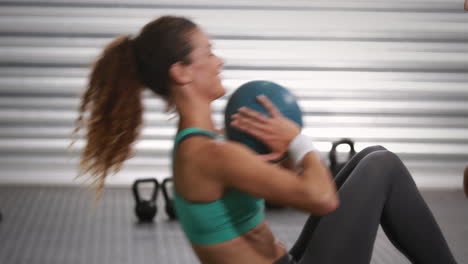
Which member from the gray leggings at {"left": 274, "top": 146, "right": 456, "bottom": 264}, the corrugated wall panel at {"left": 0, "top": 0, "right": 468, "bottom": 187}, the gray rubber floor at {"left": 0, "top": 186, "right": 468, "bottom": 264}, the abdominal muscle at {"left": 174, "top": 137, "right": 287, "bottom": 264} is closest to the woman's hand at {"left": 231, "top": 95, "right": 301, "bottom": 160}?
the abdominal muscle at {"left": 174, "top": 137, "right": 287, "bottom": 264}

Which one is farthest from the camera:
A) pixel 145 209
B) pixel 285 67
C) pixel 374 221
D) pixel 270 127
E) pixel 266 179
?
pixel 285 67

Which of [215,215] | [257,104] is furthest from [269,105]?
[215,215]

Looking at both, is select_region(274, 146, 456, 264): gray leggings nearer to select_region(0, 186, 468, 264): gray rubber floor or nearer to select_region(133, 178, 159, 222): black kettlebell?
select_region(0, 186, 468, 264): gray rubber floor

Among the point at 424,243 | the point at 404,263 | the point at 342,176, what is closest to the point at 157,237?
the point at 404,263

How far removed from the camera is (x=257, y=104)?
6.11 ft

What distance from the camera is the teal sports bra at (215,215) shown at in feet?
5.87

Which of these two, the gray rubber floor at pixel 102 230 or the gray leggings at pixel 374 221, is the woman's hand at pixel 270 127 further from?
the gray rubber floor at pixel 102 230

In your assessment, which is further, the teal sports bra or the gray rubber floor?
the gray rubber floor

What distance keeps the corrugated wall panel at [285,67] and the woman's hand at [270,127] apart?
3.05m

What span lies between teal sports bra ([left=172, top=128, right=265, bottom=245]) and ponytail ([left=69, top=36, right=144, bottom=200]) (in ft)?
0.78

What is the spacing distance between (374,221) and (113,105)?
2.60ft

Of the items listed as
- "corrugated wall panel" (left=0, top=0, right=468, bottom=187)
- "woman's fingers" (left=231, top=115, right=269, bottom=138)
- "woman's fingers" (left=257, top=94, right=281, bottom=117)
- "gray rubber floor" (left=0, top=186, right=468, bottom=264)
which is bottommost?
"gray rubber floor" (left=0, top=186, right=468, bottom=264)

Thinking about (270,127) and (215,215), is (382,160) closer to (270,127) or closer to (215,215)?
(270,127)

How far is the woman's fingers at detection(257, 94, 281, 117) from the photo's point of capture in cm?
183
